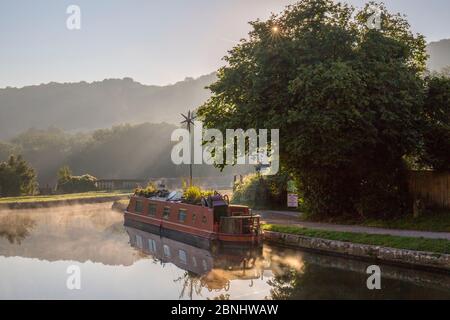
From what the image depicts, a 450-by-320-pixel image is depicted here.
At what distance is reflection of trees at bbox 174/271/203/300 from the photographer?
14.0 m

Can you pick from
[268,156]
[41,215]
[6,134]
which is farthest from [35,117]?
[268,156]

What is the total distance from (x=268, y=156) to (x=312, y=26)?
6289 mm

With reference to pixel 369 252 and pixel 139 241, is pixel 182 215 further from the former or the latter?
pixel 369 252

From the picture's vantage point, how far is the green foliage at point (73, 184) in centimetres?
5497

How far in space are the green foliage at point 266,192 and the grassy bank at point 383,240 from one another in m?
9.05

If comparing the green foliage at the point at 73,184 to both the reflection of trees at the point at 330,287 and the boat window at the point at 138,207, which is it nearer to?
the boat window at the point at 138,207

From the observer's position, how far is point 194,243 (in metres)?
21.3

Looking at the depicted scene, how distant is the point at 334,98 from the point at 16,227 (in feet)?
64.4

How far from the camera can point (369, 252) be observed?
16.3 m

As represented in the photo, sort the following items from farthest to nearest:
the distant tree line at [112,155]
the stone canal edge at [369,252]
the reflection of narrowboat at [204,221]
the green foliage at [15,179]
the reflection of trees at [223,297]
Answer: the distant tree line at [112,155], the green foliage at [15,179], the reflection of narrowboat at [204,221], the stone canal edge at [369,252], the reflection of trees at [223,297]

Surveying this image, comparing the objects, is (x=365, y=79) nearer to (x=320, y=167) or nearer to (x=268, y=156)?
(x=320, y=167)

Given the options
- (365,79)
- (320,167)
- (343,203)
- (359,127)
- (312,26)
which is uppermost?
(312,26)

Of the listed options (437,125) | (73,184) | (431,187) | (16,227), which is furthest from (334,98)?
(73,184)

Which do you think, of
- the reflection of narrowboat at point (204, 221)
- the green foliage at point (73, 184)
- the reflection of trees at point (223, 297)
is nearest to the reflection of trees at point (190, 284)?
the reflection of trees at point (223, 297)
